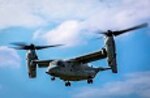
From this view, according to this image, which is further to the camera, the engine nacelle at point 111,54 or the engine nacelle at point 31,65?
the engine nacelle at point 31,65

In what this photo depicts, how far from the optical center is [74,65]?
61438 mm

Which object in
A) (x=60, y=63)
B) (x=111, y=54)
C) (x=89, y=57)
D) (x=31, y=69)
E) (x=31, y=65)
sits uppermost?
(x=31, y=65)

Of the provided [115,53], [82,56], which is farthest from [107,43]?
[82,56]

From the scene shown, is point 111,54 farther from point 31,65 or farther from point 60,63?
point 31,65

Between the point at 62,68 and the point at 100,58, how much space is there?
619cm

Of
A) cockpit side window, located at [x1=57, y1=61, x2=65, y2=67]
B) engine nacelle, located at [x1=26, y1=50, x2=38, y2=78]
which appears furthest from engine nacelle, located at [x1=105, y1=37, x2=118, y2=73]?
engine nacelle, located at [x1=26, y1=50, x2=38, y2=78]

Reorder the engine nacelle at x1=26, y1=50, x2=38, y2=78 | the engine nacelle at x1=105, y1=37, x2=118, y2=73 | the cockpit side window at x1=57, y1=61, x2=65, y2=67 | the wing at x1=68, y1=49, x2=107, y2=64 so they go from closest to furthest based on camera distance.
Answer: the engine nacelle at x1=105, y1=37, x2=118, y2=73 < the cockpit side window at x1=57, y1=61, x2=65, y2=67 < the wing at x1=68, y1=49, x2=107, y2=64 < the engine nacelle at x1=26, y1=50, x2=38, y2=78

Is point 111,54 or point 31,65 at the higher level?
point 31,65

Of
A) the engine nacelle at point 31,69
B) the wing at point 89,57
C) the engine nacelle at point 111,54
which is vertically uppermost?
the engine nacelle at point 31,69

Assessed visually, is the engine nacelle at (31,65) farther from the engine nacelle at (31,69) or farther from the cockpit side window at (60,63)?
the cockpit side window at (60,63)

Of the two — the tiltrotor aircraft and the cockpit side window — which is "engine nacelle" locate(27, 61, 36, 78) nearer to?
the tiltrotor aircraft

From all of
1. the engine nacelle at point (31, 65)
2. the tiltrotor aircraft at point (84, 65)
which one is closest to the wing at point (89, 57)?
the tiltrotor aircraft at point (84, 65)

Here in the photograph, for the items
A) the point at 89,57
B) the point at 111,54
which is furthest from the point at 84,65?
the point at 111,54

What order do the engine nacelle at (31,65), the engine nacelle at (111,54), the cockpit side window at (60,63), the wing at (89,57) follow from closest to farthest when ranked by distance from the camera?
the engine nacelle at (111,54) < the cockpit side window at (60,63) < the wing at (89,57) < the engine nacelle at (31,65)
